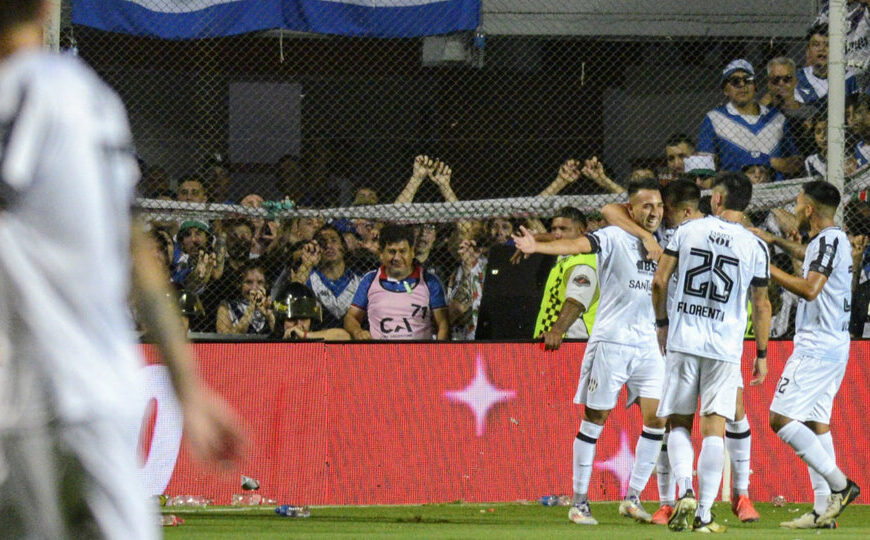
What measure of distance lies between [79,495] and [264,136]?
1055cm

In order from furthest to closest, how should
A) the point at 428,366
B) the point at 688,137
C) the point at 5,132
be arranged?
the point at 688,137, the point at 428,366, the point at 5,132

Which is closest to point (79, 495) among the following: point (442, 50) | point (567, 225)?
point (567, 225)

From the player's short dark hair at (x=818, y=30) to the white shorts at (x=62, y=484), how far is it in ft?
36.0

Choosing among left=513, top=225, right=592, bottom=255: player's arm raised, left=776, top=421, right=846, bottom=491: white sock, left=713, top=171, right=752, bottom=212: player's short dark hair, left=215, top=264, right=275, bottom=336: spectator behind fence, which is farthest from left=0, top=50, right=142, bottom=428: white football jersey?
left=215, top=264, right=275, bottom=336: spectator behind fence

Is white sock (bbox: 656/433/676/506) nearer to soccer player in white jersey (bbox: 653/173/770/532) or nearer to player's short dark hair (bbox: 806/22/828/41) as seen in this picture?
soccer player in white jersey (bbox: 653/173/770/532)

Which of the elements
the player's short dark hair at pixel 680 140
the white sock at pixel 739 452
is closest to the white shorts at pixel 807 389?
the white sock at pixel 739 452

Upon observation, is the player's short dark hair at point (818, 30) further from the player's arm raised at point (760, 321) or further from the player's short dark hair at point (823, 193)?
the player's arm raised at point (760, 321)

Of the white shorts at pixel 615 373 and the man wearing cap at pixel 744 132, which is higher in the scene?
the man wearing cap at pixel 744 132

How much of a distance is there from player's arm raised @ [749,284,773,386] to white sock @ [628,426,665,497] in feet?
2.89

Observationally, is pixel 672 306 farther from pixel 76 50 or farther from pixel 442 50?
pixel 76 50

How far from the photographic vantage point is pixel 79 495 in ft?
7.64

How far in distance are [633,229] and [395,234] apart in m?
2.37

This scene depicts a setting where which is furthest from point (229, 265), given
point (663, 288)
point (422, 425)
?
point (663, 288)

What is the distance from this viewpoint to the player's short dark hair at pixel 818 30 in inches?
486
